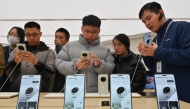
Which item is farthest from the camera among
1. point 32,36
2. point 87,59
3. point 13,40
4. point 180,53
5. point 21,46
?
point 13,40

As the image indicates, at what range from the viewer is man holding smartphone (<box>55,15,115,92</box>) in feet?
4.90

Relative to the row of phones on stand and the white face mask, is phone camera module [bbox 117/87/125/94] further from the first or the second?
the white face mask

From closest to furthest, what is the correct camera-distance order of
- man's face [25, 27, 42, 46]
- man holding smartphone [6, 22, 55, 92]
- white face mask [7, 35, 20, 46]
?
man holding smartphone [6, 22, 55, 92] < man's face [25, 27, 42, 46] < white face mask [7, 35, 20, 46]

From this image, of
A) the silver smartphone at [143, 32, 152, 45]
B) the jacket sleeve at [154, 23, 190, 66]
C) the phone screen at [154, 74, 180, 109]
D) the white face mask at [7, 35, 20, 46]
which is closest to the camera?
the phone screen at [154, 74, 180, 109]

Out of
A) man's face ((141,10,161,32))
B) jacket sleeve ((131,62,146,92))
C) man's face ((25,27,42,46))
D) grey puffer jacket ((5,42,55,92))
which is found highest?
man's face ((141,10,161,32))

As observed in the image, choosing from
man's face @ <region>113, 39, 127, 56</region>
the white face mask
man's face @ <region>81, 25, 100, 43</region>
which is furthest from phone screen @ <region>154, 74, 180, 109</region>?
the white face mask

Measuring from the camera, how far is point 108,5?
10.9ft

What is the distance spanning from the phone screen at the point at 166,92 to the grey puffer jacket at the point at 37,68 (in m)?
0.98

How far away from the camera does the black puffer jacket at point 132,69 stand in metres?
1.62

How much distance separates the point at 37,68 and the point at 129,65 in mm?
718

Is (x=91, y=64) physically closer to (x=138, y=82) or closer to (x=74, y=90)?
(x=138, y=82)

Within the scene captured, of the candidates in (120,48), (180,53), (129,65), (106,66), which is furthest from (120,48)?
(180,53)

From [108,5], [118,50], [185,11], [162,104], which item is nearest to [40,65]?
[118,50]

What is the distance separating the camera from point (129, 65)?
5.54 feet
